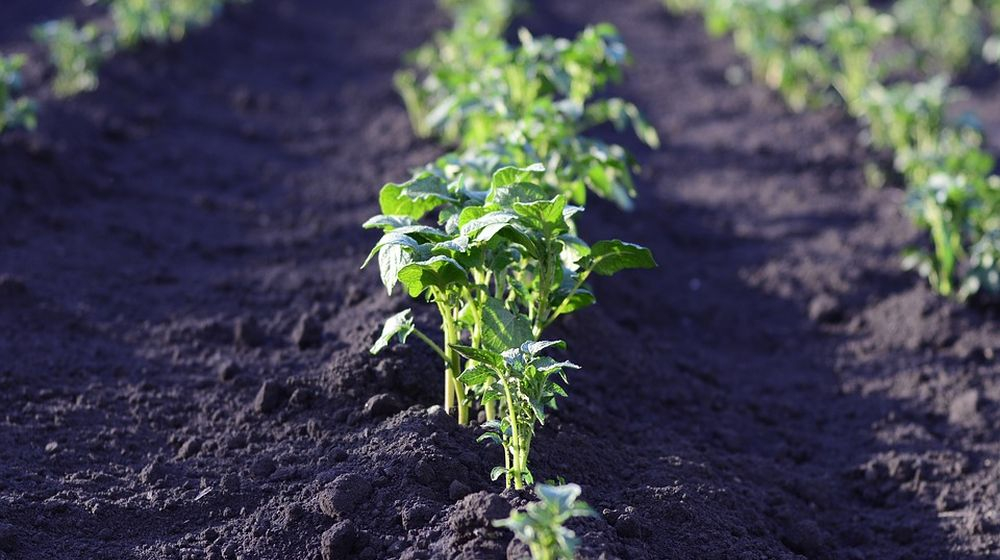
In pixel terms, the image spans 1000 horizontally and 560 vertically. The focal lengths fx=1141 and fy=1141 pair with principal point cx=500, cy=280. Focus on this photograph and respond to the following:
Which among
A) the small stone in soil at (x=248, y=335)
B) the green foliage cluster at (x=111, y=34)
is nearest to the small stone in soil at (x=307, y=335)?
the small stone in soil at (x=248, y=335)

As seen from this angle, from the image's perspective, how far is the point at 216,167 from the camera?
698cm

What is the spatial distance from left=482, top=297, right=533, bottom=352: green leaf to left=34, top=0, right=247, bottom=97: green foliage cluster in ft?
17.0

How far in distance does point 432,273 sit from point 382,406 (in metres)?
0.69

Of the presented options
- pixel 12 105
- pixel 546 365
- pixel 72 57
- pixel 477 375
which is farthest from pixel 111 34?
pixel 546 365

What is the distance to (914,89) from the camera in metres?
7.31

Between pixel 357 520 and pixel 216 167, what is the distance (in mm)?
4341

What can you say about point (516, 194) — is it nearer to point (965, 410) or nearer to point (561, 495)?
point (561, 495)

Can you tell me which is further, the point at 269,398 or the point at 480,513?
the point at 269,398

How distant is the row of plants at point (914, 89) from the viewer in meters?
5.24

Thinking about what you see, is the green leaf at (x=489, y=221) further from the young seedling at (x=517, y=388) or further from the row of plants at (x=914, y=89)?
the row of plants at (x=914, y=89)

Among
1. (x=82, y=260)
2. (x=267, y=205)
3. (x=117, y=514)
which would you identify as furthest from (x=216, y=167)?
(x=117, y=514)

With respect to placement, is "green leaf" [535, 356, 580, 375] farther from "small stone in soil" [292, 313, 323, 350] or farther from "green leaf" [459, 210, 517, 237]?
"small stone in soil" [292, 313, 323, 350]

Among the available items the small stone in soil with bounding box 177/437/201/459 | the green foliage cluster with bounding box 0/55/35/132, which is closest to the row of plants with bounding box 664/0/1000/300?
the small stone in soil with bounding box 177/437/201/459

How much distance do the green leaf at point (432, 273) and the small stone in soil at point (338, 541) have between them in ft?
2.11
